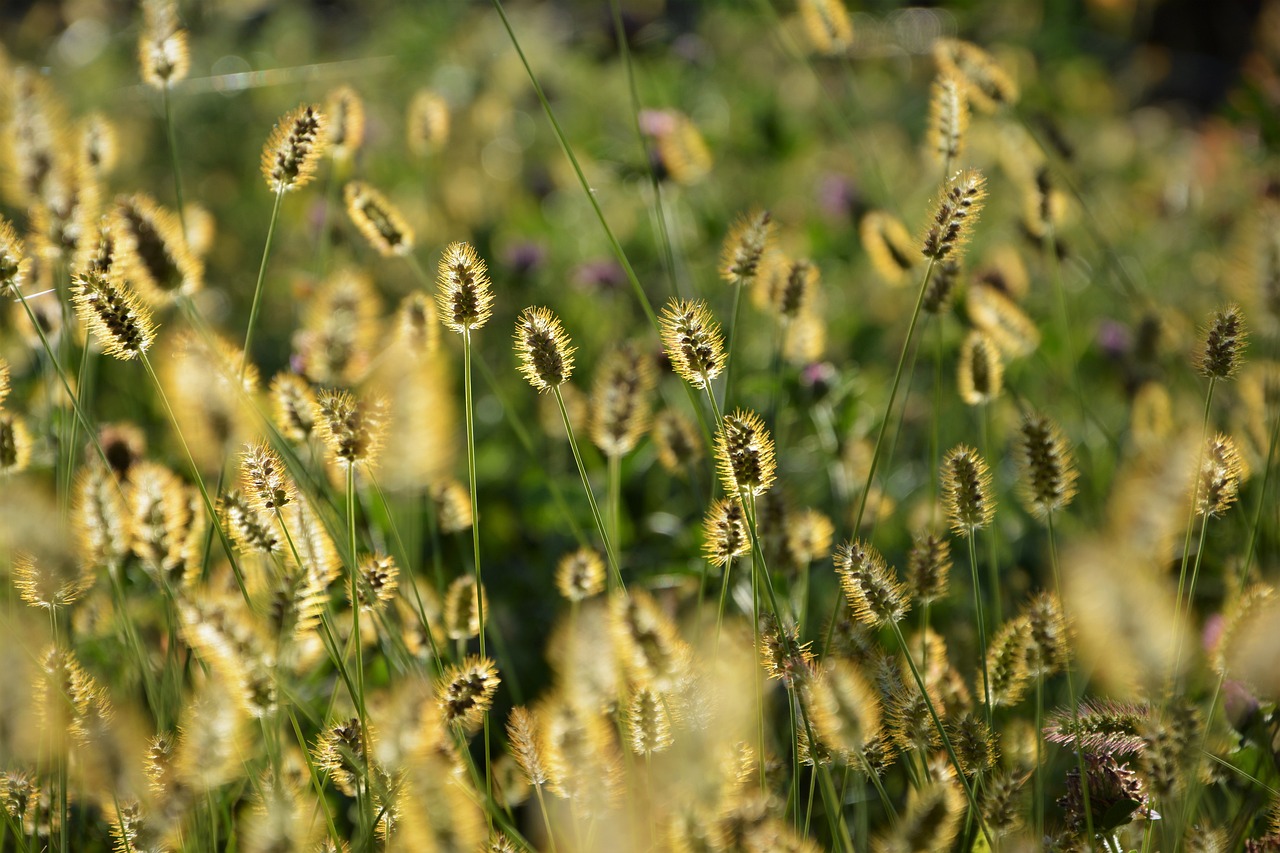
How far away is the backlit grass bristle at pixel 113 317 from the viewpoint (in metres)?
0.77

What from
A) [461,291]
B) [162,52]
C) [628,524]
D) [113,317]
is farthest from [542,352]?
[628,524]

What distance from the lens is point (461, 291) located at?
0.79m

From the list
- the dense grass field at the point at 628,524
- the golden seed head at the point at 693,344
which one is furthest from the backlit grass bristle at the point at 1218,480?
the golden seed head at the point at 693,344

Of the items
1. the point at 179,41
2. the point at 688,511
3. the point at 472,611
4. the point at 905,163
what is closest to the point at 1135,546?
the point at 472,611

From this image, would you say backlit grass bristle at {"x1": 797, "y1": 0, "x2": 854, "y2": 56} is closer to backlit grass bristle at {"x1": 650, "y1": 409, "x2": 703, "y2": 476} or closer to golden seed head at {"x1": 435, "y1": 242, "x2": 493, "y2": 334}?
backlit grass bristle at {"x1": 650, "y1": 409, "x2": 703, "y2": 476}

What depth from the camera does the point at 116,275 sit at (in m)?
0.91

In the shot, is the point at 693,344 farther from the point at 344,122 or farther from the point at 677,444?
A: the point at 344,122

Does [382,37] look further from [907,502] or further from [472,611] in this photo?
[472,611]

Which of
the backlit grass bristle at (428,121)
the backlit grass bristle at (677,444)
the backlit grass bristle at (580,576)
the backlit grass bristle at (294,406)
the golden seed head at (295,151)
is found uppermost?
the golden seed head at (295,151)

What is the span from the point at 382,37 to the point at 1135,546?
283 cm

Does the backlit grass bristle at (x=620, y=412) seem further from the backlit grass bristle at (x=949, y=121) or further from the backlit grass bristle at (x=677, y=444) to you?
the backlit grass bristle at (x=949, y=121)

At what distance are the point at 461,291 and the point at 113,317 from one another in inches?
9.2

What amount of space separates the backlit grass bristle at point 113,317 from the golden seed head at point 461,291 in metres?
0.21

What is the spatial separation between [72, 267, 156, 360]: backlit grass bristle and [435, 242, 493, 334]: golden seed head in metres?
0.21
